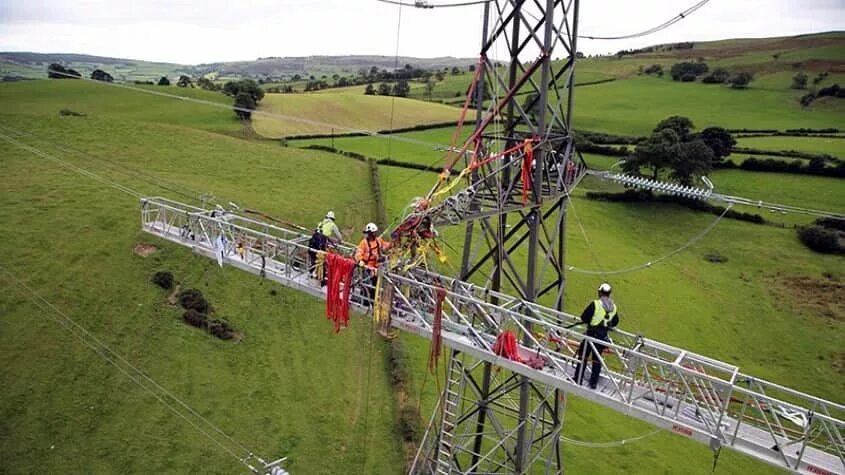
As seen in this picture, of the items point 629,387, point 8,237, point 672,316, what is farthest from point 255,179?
point 629,387

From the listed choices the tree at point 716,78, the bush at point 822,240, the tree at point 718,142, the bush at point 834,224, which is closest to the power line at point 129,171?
the bush at point 822,240

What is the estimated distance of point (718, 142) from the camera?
189ft

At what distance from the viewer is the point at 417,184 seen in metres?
51.7

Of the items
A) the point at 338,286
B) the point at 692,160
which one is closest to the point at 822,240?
the point at 692,160

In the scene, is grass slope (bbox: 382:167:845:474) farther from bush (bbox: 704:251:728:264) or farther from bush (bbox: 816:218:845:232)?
bush (bbox: 816:218:845:232)

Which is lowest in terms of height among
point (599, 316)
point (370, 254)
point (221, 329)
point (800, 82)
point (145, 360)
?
point (145, 360)

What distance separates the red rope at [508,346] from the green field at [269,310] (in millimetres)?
5601

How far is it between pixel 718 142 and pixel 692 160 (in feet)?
30.6

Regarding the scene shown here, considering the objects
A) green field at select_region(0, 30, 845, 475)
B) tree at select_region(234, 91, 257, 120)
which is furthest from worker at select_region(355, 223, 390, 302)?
tree at select_region(234, 91, 257, 120)

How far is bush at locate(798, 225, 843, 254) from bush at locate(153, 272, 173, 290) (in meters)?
45.0

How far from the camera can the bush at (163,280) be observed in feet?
98.4

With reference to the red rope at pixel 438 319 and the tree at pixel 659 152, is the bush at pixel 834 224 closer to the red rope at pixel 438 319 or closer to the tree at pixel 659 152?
the tree at pixel 659 152

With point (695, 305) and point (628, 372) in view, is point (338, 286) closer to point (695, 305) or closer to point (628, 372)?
point (628, 372)

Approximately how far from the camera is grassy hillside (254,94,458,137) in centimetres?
6769
